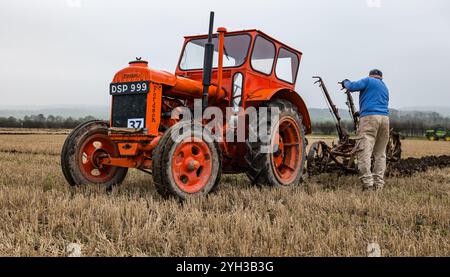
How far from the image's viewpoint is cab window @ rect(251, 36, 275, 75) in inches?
253

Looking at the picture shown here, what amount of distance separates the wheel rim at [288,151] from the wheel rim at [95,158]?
8.27ft

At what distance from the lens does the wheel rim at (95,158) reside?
5730 mm

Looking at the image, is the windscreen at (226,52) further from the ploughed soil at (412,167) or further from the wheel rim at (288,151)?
the ploughed soil at (412,167)

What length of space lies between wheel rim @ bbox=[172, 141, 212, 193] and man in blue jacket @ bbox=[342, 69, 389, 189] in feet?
9.52

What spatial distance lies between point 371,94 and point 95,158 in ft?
14.7

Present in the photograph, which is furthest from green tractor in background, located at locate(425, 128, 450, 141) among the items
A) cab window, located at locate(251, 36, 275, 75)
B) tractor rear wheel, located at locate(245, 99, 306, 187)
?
cab window, located at locate(251, 36, 275, 75)

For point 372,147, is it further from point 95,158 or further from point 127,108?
point 95,158

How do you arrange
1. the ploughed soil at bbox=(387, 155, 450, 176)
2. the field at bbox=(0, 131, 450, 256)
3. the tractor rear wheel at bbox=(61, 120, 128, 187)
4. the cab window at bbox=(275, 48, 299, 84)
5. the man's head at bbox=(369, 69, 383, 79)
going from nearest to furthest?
the field at bbox=(0, 131, 450, 256), the tractor rear wheel at bbox=(61, 120, 128, 187), the man's head at bbox=(369, 69, 383, 79), the cab window at bbox=(275, 48, 299, 84), the ploughed soil at bbox=(387, 155, 450, 176)

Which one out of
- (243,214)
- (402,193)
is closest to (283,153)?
(402,193)

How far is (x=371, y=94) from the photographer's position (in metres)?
6.80

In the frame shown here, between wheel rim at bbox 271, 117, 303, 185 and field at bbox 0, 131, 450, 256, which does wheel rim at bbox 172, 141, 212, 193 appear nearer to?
field at bbox 0, 131, 450, 256

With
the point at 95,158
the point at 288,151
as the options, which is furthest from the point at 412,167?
the point at 95,158

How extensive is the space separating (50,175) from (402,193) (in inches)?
230
